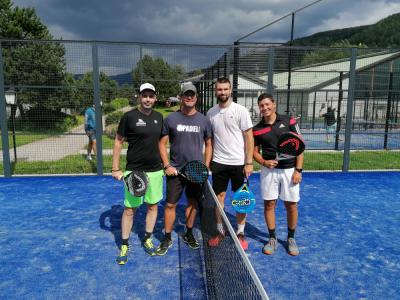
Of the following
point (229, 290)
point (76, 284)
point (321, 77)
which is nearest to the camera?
point (229, 290)

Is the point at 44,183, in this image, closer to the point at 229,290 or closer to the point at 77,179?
the point at 77,179

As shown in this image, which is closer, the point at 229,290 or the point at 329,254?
the point at 229,290

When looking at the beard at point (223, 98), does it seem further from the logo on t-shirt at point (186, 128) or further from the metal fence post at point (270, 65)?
the metal fence post at point (270, 65)

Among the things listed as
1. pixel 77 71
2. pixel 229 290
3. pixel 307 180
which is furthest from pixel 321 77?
pixel 229 290

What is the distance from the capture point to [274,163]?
13.4 feet

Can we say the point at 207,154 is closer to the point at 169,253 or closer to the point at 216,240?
the point at 216,240

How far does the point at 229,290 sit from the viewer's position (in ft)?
9.47

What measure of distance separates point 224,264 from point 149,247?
4.60 feet

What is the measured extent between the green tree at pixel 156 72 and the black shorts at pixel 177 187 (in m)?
4.49

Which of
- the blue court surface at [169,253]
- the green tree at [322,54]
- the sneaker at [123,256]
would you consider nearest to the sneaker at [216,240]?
the blue court surface at [169,253]

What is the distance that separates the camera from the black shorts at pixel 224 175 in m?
4.24

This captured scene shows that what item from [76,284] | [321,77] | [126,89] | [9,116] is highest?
[321,77]

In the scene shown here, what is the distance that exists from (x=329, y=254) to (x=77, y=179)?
6.19 metres

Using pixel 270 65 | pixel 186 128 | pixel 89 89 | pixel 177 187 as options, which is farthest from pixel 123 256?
pixel 270 65
